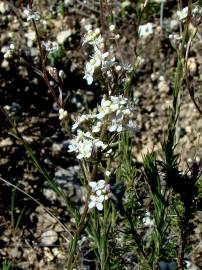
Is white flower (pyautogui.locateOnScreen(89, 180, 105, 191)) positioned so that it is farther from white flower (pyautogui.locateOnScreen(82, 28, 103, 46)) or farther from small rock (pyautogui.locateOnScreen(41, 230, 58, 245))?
small rock (pyautogui.locateOnScreen(41, 230, 58, 245))

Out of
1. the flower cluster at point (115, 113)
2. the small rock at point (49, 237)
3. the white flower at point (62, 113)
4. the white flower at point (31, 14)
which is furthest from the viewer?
the small rock at point (49, 237)

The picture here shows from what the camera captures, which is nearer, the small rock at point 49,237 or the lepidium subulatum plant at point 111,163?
the lepidium subulatum plant at point 111,163

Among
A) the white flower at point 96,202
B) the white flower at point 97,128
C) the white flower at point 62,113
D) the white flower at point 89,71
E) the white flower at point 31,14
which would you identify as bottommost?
the white flower at point 96,202

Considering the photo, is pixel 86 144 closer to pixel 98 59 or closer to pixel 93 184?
pixel 93 184

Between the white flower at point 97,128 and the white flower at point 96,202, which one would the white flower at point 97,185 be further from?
the white flower at point 97,128

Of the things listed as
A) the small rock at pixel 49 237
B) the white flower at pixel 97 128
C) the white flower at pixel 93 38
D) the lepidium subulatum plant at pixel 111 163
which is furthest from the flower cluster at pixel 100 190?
the small rock at pixel 49 237

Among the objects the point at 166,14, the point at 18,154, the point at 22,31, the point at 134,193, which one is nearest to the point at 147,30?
the point at 166,14
